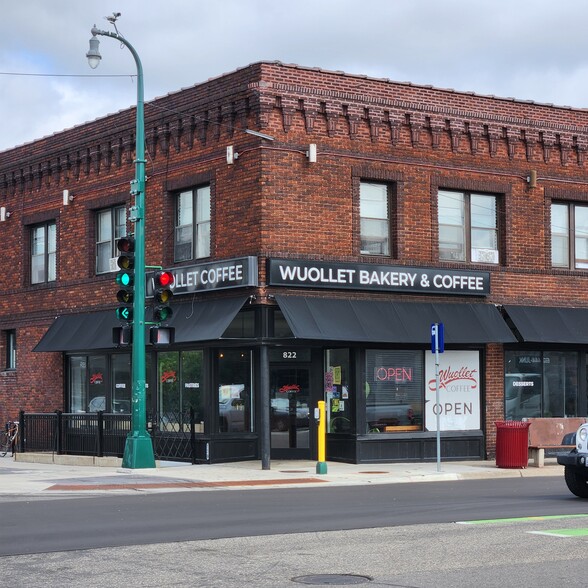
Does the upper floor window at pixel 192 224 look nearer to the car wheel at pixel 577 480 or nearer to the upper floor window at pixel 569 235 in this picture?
the upper floor window at pixel 569 235

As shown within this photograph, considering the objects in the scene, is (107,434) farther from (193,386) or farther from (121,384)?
(193,386)

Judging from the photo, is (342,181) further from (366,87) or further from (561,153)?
(561,153)

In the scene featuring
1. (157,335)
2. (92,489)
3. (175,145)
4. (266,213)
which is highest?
(175,145)

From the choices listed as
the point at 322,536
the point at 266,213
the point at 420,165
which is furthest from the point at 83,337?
the point at 322,536

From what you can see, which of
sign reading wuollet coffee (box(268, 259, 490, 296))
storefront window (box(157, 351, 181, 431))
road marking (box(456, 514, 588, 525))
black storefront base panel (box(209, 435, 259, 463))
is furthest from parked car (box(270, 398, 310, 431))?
road marking (box(456, 514, 588, 525))

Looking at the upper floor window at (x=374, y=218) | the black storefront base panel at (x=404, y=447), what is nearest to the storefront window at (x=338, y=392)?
the black storefront base panel at (x=404, y=447)

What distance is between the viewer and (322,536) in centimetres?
1273

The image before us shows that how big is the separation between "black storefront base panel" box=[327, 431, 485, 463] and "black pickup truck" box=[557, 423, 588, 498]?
8.31 metres

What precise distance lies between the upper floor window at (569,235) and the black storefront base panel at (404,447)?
5187 millimetres

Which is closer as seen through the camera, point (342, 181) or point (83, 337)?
point (342, 181)

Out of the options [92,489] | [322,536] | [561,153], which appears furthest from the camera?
[561,153]

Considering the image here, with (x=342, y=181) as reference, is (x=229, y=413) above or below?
below

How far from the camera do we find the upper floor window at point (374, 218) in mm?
26078

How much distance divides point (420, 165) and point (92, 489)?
1141 cm
